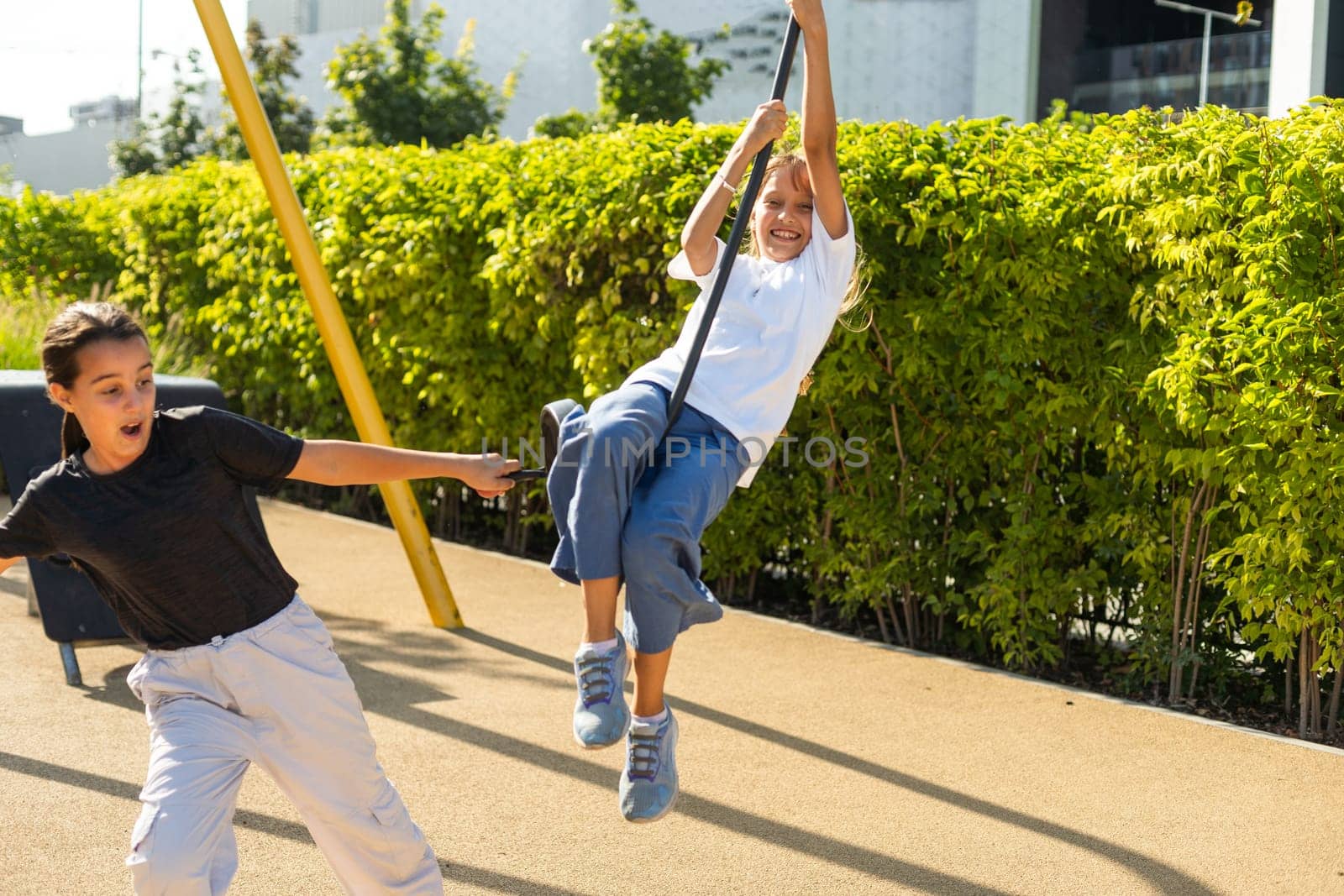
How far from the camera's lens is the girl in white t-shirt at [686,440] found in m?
3.12

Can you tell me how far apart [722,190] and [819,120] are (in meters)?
0.29

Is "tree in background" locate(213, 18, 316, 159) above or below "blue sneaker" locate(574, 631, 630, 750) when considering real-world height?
above

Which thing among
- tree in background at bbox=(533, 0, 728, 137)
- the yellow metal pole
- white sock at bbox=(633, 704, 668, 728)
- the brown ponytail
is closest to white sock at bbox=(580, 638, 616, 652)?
white sock at bbox=(633, 704, 668, 728)

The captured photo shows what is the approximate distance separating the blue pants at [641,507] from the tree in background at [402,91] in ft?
48.4

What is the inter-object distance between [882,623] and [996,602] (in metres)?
0.72

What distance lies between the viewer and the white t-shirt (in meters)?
3.31

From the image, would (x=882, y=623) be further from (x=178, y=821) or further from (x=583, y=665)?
(x=178, y=821)

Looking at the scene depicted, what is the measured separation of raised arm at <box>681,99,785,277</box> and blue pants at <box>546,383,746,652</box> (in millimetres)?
453

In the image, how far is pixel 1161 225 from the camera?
17.3 feet

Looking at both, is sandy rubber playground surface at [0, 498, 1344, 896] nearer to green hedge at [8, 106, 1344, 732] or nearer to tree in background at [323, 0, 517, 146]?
green hedge at [8, 106, 1344, 732]

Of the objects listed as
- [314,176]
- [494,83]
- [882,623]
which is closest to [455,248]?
[314,176]

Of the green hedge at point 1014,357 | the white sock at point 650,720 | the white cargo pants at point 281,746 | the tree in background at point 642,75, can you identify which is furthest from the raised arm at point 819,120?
the tree in background at point 642,75

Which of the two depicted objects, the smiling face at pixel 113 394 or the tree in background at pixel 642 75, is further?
the tree in background at pixel 642 75

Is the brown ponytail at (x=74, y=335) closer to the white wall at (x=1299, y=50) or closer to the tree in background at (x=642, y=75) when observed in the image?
the white wall at (x=1299, y=50)
